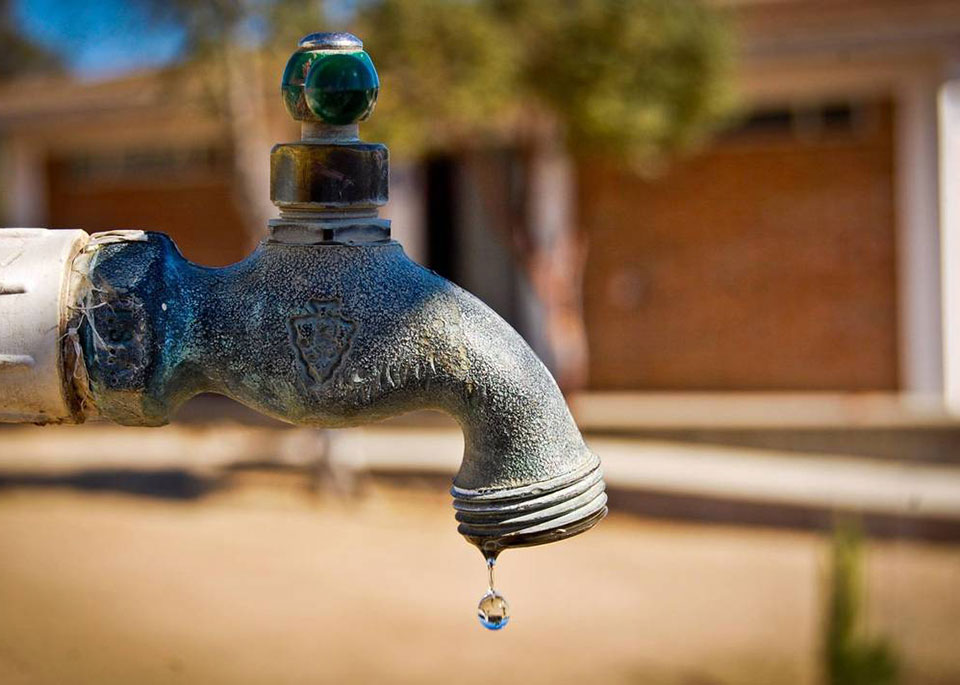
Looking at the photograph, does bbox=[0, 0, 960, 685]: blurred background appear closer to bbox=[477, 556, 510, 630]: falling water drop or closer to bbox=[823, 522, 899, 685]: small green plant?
A: bbox=[823, 522, 899, 685]: small green plant

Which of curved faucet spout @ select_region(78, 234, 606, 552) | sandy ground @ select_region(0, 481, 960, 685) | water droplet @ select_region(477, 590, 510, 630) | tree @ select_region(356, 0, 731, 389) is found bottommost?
sandy ground @ select_region(0, 481, 960, 685)

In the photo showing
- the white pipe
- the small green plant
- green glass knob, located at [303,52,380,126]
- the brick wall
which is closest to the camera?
the white pipe

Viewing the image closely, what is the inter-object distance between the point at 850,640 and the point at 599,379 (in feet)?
21.0

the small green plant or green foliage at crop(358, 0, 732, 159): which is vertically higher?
green foliage at crop(358, 0, 732, 159)

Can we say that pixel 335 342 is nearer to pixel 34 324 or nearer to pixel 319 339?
pixel 319 339

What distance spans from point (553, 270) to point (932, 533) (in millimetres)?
3711

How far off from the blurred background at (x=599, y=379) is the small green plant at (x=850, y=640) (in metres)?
0.01

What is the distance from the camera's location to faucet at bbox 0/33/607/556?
1418mm

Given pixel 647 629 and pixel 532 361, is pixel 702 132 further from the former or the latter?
pixel 532 361

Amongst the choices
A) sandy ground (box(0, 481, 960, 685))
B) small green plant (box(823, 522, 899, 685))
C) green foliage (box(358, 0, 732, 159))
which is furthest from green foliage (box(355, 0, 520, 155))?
small green plant (box(823, 522, 899, 685))

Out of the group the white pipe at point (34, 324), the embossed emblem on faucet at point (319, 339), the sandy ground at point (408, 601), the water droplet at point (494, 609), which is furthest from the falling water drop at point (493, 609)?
the sandy ground at point (408, 601)

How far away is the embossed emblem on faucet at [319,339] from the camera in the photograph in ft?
4.78

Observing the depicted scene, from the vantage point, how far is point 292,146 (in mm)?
1535

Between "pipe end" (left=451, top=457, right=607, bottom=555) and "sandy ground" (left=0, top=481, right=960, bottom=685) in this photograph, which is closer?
"pipe end" (left=451, top=457, right=607, bottom=555)
